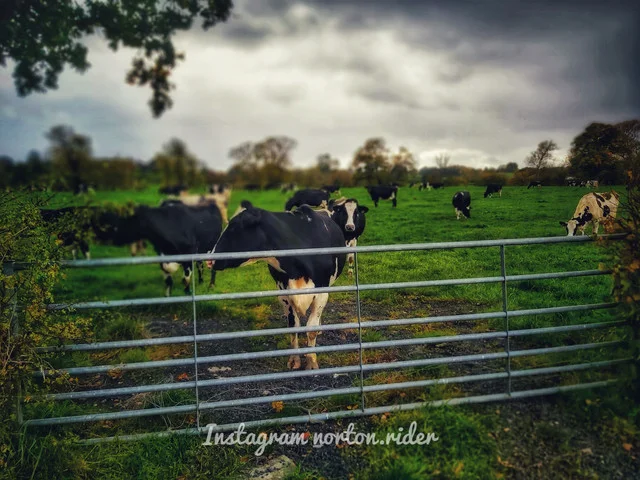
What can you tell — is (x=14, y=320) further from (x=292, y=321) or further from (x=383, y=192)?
(x=383, y=192)

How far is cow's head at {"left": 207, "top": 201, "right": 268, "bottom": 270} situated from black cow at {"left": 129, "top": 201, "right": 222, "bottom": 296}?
16.1 inches

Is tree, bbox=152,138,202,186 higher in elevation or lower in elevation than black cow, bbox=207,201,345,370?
higher

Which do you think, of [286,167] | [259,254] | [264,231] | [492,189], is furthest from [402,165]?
[259,254]

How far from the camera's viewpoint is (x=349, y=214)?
5602 millimetres

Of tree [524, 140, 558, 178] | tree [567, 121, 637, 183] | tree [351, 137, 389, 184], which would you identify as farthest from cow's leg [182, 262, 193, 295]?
tree [567, 121, 637, 183]

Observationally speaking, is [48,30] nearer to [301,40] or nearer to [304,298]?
[301,40]

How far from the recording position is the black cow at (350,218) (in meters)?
5.54

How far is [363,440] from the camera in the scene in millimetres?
3811

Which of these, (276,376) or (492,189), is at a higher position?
(492,189)

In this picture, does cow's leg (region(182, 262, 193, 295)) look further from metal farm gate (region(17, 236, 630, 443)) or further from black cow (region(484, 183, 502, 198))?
black cow (region(484, 183, 502, 198))

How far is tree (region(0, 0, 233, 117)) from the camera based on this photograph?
16.9 feet

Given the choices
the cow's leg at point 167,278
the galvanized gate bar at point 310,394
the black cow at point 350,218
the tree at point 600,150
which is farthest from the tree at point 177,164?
the tree at point 600,150

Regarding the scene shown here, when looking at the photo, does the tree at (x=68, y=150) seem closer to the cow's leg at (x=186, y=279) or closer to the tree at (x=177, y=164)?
the tree at (x=177, y=164)

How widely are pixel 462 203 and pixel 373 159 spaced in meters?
1.14
